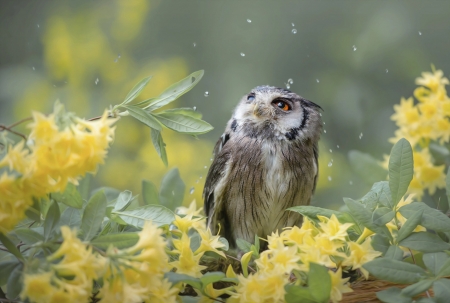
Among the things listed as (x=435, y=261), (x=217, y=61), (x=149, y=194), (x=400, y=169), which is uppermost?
(x=217, y=61)

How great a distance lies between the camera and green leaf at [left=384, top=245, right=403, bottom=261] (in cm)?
84

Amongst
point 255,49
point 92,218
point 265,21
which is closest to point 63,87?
point 255,49

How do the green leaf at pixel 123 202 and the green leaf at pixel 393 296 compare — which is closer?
the green leaf at pixel 393 296

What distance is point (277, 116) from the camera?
4.91 ft

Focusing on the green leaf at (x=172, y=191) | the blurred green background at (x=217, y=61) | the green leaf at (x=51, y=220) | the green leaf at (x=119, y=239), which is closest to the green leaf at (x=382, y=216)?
the green leaf at (x=119, y=239)

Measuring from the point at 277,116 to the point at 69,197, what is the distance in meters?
0.78

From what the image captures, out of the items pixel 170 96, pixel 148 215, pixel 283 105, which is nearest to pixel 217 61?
pixel 283 105

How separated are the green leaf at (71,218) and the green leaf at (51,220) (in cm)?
6

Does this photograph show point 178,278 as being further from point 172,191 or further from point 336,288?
point 172,191

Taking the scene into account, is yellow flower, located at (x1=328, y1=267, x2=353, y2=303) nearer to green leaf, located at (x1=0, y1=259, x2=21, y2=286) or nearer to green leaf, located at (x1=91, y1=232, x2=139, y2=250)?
green leaf, located at (x1=91, y1=232, x2=139, y2=250)

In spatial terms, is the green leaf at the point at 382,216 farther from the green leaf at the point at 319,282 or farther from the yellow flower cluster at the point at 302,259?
the green leaf at the point at 319,282

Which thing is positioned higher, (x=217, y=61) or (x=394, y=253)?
(x=217, y=61)

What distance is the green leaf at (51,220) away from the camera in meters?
0.79

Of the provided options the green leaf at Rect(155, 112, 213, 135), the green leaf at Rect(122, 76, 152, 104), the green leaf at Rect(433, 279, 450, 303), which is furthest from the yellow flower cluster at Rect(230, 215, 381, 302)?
the green leaf at Rect(122, 76, 152, 104)
